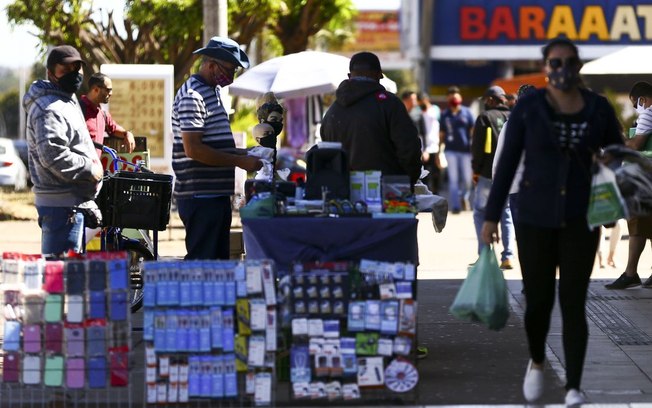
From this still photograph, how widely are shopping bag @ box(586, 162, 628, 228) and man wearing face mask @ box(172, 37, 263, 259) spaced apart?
2216 millimetres

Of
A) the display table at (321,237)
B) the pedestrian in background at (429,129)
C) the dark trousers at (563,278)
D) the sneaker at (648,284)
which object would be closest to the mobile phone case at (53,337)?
the display table at (321,237)

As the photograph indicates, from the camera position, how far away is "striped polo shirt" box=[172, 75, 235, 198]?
802 centimetres

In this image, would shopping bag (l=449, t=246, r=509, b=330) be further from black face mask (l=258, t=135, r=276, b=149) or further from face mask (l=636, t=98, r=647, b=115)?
face mask (l=636, t=98, r=647, b=115)

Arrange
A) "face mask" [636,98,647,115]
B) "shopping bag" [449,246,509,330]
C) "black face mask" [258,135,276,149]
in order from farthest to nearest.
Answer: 1. "face mask" [636,98,647,115]
2. "black face mask" [258,135,276,149]
3. "shopping bag" [449,246,509,330]

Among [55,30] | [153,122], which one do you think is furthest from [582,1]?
[153,122]

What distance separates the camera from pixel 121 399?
7.25 meters

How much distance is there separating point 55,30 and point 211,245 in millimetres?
16021

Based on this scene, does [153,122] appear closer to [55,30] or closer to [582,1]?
[55,30]

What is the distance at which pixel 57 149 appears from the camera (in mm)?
7625

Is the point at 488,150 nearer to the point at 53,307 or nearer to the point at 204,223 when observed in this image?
the point at 204,223

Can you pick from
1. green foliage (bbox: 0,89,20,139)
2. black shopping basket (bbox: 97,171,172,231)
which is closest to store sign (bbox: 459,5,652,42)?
black shopping basket (bbox: 97,171,172,231)

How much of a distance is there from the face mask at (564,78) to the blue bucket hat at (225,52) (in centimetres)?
217

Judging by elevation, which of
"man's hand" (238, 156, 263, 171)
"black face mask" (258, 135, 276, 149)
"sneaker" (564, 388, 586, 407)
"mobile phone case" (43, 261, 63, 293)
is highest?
"black face mask" (258, 135, 276, 149)

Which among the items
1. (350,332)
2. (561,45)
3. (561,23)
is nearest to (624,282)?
(561,45)
